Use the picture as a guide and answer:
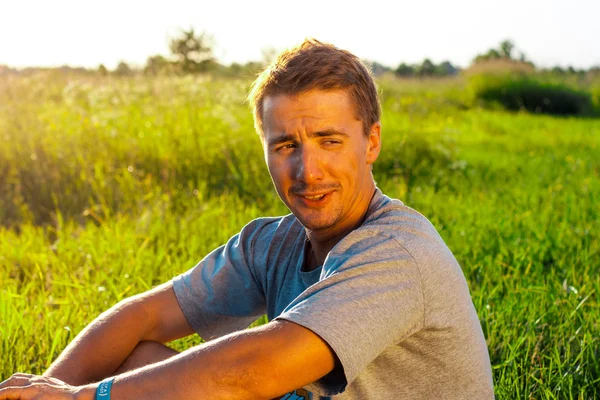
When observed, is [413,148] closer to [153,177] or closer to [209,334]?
[153,177]

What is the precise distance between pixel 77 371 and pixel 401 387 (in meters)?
1.01

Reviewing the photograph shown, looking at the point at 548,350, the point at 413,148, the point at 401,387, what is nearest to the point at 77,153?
the point at 413,148

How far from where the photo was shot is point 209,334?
2.41m

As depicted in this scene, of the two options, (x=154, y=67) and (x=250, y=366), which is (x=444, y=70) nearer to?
(x=154, y=67)

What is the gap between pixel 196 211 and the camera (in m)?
4.71

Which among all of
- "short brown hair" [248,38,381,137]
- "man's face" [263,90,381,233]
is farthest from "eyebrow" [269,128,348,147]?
"short brown hair" [248,38,381,137]

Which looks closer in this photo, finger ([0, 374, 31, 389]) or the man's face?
finger ([0, 374, 31, 389])

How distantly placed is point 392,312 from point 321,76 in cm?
69

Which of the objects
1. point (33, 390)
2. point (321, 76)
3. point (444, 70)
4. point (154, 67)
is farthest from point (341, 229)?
point (444, 70)

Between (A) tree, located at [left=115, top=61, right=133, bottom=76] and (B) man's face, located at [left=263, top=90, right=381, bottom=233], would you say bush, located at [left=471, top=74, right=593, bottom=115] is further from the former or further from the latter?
(B) man's face, located at [left=263, top=90, right=381, bottom=233]

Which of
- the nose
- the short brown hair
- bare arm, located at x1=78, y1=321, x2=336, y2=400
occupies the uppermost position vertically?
the short brown hair

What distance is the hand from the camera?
1.74 metres

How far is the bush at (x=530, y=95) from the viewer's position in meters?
17.9

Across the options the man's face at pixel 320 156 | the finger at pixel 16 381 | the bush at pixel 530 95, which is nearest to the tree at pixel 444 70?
the bush at pixel 530 95
